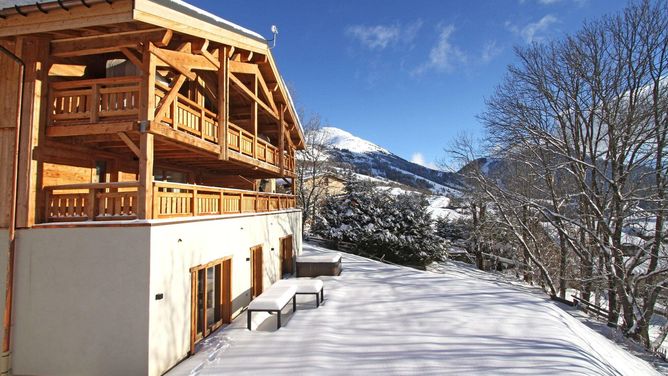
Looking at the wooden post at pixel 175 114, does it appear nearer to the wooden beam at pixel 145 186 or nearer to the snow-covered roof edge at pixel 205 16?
the wooden beam at pixel 145 186

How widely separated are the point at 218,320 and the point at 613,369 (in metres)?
8.46

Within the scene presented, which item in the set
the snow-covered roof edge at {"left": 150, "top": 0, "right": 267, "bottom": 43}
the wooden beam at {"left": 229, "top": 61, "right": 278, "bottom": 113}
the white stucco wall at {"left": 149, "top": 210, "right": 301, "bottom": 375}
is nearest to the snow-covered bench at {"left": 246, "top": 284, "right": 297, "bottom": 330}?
the white stucco wall at {"left": 149, "top": 210, "right": 301, "bottom": 375}

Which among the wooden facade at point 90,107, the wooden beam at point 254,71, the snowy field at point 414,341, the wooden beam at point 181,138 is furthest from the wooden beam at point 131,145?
the wooden beam at point 254,71

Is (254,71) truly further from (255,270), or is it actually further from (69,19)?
(255,270)

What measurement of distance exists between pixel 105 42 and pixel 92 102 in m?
1.22

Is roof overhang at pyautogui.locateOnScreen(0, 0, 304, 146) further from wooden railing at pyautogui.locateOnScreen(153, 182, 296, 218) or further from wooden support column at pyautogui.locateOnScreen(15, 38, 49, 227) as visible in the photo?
wooden railing at pyautogui.locateOnScreen(153, 182, 296, 218)

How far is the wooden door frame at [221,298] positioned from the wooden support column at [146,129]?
1945 mm

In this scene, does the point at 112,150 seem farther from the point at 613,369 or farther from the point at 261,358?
the point at 613,369

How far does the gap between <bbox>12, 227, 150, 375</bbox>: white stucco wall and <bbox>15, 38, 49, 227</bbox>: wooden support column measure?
483mm

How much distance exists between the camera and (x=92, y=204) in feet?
20.4

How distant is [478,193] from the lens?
23.2m

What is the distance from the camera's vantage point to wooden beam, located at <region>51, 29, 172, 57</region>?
258 inches

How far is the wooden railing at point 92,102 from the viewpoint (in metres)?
6.66

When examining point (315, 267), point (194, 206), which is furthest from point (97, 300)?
point (315, 267)
